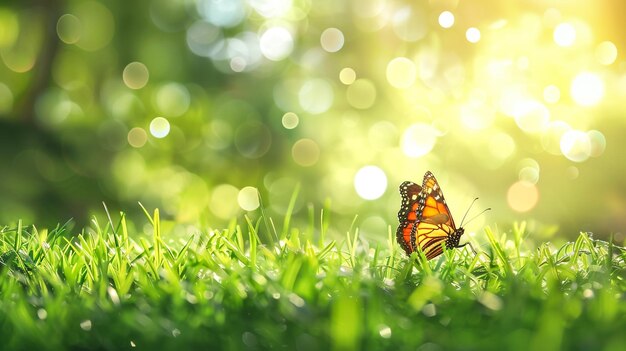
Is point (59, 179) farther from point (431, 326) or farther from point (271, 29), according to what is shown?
point (431, 326)

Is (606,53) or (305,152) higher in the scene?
(606,53)

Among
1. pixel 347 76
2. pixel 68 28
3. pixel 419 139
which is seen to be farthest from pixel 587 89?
pixel 68 28

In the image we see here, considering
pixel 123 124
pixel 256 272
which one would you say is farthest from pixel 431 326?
pixel 123 124

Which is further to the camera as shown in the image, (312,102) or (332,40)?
(312,102)

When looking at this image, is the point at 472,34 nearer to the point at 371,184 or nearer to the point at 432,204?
the point at 371,184

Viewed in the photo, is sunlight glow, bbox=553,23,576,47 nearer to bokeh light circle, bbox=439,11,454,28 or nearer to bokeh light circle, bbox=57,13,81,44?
bokeh light circle, bbox=439,11,454,28

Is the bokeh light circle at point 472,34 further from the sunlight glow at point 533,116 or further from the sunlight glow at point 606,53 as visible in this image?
the sunlight glow at point 606,53

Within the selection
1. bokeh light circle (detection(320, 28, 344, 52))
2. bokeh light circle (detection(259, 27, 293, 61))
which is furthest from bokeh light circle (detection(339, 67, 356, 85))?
bokeh light circle (detection(259, 27, 293, 61))

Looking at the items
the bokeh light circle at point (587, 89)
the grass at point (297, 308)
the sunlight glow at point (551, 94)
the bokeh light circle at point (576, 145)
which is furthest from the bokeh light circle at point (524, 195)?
the grass at point (297, 308)
